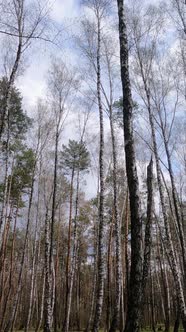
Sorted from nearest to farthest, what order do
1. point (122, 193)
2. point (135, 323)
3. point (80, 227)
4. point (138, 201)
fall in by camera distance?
point (135, 323) → point (138, 201) → point (122, 193) → point (80, 227)

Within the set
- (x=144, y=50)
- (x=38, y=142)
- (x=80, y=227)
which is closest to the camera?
(x=144, y=50)

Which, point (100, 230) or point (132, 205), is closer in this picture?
point (132, 205)

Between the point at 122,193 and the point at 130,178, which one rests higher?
the point at 122,193

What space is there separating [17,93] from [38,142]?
131 inches

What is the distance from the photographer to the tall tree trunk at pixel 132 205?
5.00 m

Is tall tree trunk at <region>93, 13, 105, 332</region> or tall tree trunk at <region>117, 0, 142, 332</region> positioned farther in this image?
tall tree trunk at <region>93, 13, 105, 332</region>

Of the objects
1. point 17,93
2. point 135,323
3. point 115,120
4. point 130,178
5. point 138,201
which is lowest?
point 135,323

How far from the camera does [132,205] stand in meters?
5.79

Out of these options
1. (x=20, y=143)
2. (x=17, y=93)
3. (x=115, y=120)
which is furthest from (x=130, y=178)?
(x=20, y=143)

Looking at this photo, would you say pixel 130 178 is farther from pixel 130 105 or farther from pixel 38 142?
pixel 38 142

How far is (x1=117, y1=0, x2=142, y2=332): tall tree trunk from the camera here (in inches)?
197

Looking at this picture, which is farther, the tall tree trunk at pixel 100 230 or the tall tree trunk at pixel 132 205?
the tall tree trunk at pixel 100 230

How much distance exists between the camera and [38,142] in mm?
18875

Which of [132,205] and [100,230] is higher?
[100,230]
